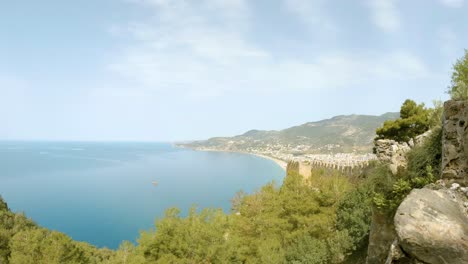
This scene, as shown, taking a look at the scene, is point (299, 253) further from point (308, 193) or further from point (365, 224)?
point (308, 193)

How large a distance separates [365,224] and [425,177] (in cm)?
1118

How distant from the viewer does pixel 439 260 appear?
6258 mm

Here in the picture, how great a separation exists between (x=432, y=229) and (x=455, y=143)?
3.75 meters

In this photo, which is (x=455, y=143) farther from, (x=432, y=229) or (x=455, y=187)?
(x=432, y=229)

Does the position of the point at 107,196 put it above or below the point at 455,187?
below

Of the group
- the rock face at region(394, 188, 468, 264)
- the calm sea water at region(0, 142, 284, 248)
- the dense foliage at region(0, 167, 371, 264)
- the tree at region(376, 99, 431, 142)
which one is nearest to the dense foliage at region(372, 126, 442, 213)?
the rock face at region(394, 188, 468, 264)

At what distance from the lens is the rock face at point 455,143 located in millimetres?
8227

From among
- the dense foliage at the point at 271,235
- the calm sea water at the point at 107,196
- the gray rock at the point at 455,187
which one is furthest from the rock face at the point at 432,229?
the calm sea water at the point at 107,196

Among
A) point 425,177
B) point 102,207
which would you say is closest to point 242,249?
point 425,177

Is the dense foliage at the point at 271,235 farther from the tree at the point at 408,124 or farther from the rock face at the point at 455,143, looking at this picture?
the rock face at the point at 455,143

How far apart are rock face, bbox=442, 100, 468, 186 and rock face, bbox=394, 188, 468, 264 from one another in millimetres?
1402

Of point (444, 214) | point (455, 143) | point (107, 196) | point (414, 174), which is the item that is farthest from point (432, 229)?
point (107, 196)

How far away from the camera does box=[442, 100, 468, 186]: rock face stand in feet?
27.0

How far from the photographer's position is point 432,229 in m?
6.38
